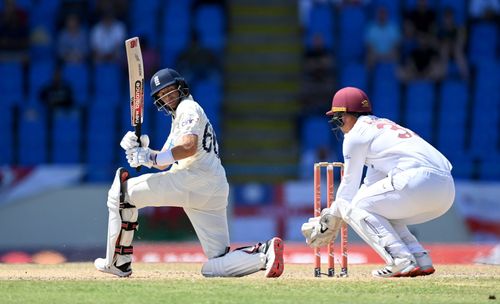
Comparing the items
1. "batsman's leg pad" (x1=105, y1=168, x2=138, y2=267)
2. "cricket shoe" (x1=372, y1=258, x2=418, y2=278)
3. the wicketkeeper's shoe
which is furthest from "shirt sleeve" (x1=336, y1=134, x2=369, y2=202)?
the wicketkeeper's shoe

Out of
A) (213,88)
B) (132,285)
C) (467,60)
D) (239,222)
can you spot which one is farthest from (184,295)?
(467,60)

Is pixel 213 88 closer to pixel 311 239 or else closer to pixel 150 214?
pixel 150 214

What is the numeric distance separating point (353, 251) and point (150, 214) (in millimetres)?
3044

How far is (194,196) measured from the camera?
9680 mm

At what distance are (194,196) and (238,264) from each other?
62 cm

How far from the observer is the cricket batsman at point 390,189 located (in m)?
9.47

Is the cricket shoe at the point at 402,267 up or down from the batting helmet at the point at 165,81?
down

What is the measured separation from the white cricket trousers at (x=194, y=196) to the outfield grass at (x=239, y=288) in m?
0.36

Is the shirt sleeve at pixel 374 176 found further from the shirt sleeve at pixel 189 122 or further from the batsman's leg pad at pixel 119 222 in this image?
the batsman's leg pad at pixel 119 222

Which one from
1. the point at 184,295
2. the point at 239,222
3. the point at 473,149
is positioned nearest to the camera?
the point at 184,295

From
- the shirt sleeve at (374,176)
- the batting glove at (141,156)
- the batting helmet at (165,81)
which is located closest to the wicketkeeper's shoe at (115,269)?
the batting glove at (141,156)

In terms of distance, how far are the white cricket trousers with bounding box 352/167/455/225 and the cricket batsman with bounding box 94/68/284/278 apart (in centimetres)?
78

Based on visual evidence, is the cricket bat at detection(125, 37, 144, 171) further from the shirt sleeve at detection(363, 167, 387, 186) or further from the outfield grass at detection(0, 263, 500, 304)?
the shirt sleeve at detection(363, 167, 387, 186)

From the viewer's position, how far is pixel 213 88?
17.2 metres
